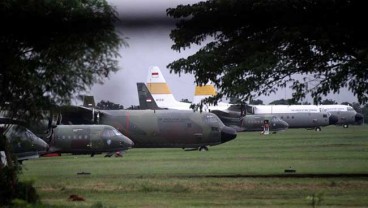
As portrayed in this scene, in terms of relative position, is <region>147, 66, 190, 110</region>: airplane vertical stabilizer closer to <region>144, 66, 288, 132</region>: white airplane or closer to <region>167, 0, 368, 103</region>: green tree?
<region>144, 66, 288, 132</region>: white airplane

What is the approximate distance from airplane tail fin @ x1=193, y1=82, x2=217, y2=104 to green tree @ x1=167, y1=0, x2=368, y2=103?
2.76ft

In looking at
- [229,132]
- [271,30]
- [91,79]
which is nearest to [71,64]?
[91,79]

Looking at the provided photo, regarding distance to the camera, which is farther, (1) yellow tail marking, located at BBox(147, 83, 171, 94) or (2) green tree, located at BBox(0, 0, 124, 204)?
(1) yellow tail marking, located at BBox(147, 83, 171, 94)

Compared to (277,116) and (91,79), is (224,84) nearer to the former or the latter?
(91,79)

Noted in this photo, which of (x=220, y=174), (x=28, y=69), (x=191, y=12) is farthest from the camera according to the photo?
(x=220, y=174)

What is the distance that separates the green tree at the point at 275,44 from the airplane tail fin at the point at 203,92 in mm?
842

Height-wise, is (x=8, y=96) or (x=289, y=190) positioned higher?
(x=8, y=96)

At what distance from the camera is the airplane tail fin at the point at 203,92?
17706mm

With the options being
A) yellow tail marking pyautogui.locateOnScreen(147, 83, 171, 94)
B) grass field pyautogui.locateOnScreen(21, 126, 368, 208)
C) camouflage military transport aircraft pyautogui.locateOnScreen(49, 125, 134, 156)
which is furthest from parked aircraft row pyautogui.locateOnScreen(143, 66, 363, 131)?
grass field pyautogui.locateOnScreen(21, 126, 368, 208)

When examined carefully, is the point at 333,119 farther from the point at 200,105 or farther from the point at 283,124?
the point at 200,105

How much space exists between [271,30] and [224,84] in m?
2.69

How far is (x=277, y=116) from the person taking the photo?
55.3 m

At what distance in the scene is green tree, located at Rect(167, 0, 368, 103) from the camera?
11766 millimetres

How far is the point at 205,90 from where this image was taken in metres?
18.5
